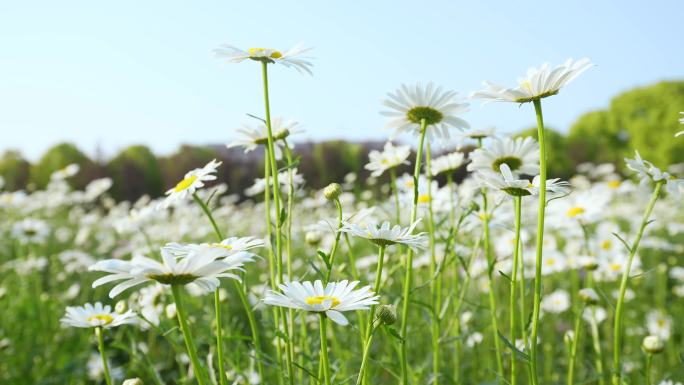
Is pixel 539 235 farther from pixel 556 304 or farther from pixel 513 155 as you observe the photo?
pixel 556 304

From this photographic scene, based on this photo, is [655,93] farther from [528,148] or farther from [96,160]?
[528,148]

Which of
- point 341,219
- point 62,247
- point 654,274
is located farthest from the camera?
point 62,247

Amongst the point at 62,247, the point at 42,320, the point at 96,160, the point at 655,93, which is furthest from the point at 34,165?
the point at 655,93

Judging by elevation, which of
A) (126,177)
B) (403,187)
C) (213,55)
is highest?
(213,55)

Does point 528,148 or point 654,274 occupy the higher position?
point 528,148

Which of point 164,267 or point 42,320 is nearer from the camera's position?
point 164,267

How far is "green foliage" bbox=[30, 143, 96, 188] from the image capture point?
16203mm

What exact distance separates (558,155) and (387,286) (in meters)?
20.6

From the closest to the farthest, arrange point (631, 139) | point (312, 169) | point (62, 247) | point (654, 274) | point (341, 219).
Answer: point (341, 219) → point (654, 274) → point (62, 247) → point (312, 169) → point (631, 139)

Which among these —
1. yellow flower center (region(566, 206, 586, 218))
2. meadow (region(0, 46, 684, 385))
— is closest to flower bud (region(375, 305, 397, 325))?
meadow (region(0, 46, 684, 385))

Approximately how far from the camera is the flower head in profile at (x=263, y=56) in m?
1.34

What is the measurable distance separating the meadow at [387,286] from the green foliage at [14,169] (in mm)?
12346

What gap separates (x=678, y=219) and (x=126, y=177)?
14.2m

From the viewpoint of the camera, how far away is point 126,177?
17438 millimetres
